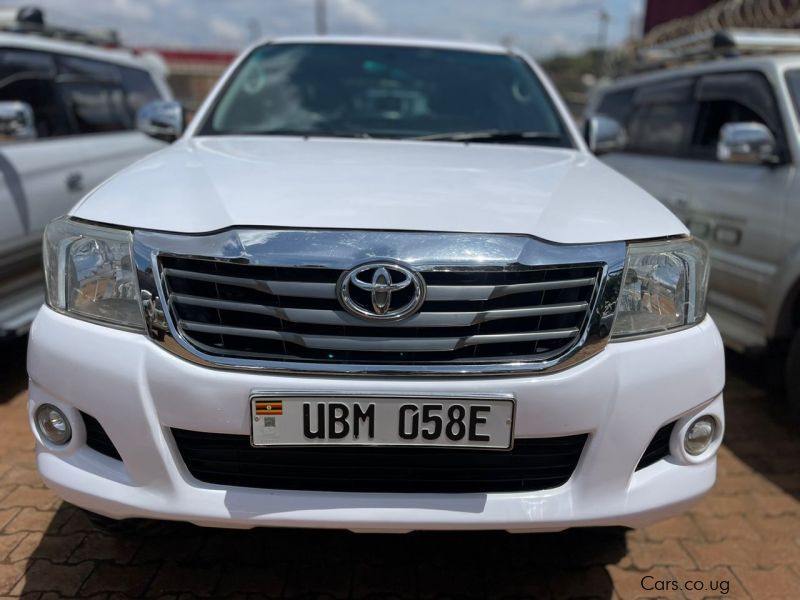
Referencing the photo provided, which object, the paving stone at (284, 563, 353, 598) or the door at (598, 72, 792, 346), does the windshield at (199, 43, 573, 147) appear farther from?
the paving stone at (284, 563, 353, 598)

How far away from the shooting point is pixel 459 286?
1639 millimetres

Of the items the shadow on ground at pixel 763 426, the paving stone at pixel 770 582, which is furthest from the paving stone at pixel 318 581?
the shadow on ground at pixel 763 426

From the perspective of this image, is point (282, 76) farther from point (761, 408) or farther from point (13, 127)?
point (761, 408)

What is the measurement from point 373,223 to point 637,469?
0.92m

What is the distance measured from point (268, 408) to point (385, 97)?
73.3 inches

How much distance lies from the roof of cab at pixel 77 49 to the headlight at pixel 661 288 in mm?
3682

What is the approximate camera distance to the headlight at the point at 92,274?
1.73m

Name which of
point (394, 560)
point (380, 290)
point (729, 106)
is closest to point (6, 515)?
point (394, 560)

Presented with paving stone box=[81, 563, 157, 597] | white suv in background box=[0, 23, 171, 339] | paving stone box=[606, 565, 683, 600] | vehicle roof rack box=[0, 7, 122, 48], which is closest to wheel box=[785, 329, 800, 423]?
paving stone box=[606, 565, 683, 600]

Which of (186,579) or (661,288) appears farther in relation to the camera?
(186,579)

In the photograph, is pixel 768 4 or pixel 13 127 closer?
pixel 13 127

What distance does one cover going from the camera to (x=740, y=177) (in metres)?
3.64

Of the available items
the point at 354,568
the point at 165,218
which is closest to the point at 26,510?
the point at 354,568

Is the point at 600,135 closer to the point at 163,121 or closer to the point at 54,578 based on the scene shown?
the point at 163,121
